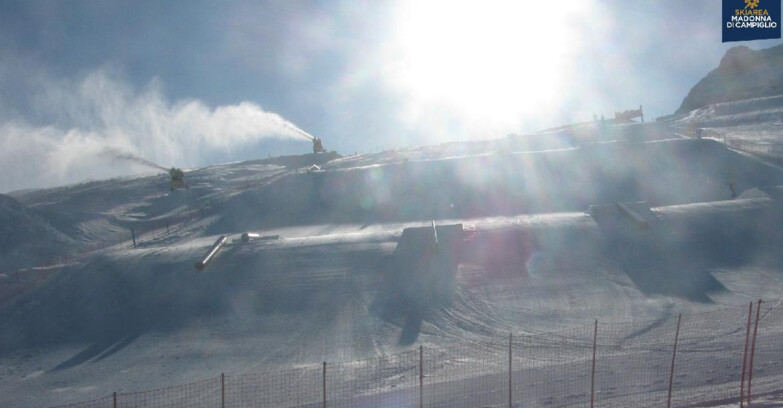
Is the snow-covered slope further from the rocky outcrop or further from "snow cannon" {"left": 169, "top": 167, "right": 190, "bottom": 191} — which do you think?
the rocky outcrop

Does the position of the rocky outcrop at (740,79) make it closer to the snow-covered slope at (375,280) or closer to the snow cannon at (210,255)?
the snow-covered slope at (375,280)

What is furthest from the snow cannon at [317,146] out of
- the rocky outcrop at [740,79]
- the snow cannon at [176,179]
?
the rocky outcrop at [740,79]

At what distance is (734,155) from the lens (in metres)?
41.4

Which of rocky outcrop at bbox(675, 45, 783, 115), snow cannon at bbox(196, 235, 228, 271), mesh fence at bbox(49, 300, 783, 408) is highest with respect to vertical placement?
rocky outcrop at bbox(675, 45, 783, 115)

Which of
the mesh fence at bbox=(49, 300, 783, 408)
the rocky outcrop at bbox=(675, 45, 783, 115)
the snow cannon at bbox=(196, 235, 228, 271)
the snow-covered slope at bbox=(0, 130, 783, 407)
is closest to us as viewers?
the mesh fence at bbox=(49, 300, 783, 408)

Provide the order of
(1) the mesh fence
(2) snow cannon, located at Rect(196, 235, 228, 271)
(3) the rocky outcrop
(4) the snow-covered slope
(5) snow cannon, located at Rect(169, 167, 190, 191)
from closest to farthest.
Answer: (1) the mesh fence → (4) the snow-covered slope → (2) snow cannon, located at Rect(196, 235, 228, 271) → (5) snow cannon, located at Rect(169, 167, 190, 191) → (3) the rocky outcrop

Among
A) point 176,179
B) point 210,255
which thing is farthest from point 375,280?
point 176,179

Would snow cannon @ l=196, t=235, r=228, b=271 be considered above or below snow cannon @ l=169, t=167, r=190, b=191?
below

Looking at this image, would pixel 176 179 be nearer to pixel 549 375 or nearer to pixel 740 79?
pixel 549 375

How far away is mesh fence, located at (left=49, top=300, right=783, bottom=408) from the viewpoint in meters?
14.7

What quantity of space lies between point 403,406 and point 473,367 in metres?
3.79

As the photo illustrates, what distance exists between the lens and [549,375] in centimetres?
1645

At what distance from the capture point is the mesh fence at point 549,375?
580 inches

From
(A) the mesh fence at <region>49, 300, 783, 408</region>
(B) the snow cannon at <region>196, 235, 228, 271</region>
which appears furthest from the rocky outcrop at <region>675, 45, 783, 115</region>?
(A) the mesh fence at <region>49, 300, 783, 408</region>
